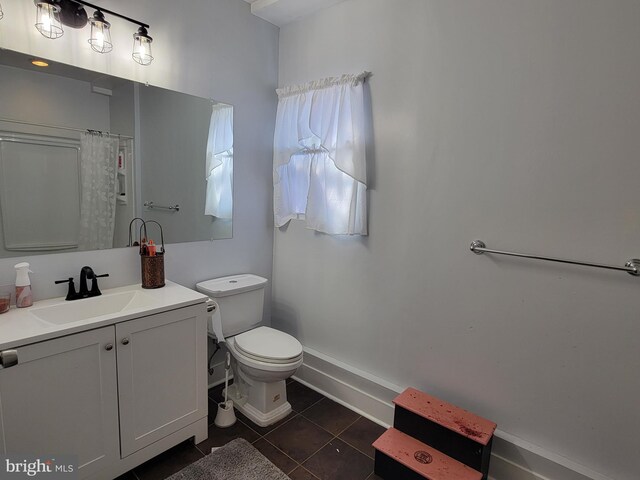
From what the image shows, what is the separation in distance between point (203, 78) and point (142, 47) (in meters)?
0.40

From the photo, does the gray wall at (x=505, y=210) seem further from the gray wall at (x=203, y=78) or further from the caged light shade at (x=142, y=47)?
the caged light shade at (x=142, y=47)

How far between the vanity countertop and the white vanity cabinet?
0.03 meters

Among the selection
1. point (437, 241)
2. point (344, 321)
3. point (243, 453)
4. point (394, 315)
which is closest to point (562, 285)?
point (437, 241)

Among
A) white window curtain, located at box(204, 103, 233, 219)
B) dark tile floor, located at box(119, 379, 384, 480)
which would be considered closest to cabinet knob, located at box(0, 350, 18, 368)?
dark tile floor, located at box(119, 379, 384, 480)

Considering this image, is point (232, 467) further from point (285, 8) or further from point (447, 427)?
point (285, 8)

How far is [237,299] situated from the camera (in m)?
2.14

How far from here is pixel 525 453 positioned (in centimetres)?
154

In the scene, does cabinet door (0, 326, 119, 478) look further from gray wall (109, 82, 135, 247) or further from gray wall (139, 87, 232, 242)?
gray wall (139, 87, 232, 242)

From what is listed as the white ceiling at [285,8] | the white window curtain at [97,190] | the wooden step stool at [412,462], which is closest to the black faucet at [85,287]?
the white window curtain at [97,190]

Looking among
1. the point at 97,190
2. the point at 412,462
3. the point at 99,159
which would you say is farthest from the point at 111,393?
the point at 412,462

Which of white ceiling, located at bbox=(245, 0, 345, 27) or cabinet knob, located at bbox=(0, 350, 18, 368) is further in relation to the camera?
white ceiling, located at bbox=(245, 0, 345, 27)

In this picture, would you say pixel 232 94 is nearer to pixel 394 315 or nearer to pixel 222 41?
pixel 222 41

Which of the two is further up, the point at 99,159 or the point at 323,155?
the point at 323,155

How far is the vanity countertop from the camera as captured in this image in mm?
1227
